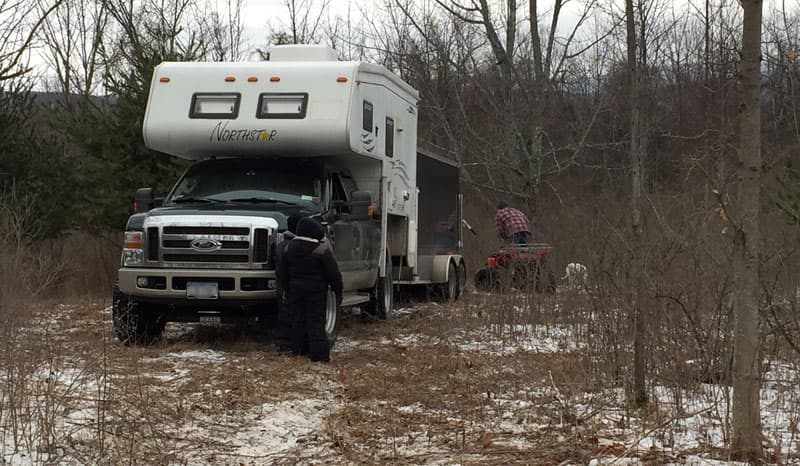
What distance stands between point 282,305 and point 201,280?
0.96 meters

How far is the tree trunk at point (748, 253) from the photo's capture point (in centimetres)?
567

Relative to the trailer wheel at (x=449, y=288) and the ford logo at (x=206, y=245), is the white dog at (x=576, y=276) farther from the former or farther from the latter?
the trailer wheel at (x=449, y=288)

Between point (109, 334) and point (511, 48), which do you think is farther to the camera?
point (511, 48)

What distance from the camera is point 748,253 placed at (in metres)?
5.74

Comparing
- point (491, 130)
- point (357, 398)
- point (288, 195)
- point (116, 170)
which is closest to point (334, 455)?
point (357, 398)

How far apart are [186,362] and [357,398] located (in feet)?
8.01

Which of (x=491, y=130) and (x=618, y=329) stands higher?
(x=491, y=130)

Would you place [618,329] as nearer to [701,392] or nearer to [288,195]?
[701,392]

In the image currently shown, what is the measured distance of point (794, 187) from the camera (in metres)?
13.2

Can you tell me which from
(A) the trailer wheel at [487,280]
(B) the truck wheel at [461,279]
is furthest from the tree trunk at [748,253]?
(B) the truck wheel at [461,279]

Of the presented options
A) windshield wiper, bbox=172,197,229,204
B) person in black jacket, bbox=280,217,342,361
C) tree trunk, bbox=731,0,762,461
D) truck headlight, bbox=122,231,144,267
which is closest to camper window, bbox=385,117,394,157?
windshield wiper, bbox=172,197,229,204

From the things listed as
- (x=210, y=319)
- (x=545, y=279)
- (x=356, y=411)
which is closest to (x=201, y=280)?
(x=210, y=319)

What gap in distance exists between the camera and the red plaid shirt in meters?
17.6

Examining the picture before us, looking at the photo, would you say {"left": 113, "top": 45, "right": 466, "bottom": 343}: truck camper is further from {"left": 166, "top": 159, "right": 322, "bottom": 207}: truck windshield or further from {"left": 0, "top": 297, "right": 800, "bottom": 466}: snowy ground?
{"left": 0, "top": 297, "right": 800, "bottom": 466}: snowy ground
